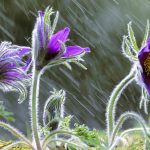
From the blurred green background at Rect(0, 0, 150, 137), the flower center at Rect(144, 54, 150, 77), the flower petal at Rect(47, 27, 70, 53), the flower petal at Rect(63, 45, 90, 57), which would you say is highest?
the flower petal at Rect(47, 27, 70, 53)

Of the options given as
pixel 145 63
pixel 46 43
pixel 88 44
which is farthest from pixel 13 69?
pixel 88 44

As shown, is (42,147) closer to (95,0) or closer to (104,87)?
(104,87)

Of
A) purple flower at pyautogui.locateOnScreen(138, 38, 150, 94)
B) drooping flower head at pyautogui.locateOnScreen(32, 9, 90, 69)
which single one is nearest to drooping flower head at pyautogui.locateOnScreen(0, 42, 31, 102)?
drooping flower head at pyautogui.locateOnScreen(32, 9, 90, 69)

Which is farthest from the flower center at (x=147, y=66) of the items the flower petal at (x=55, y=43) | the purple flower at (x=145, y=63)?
the flower petal at (x=55, y=43)

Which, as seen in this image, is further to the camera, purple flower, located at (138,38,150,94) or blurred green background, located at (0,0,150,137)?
blurred green background, located at (0,0,150,137)

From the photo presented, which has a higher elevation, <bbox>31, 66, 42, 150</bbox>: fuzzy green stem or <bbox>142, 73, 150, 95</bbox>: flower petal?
<bbox>31, 66, 42, 150</bbox>: fuzzy green stem

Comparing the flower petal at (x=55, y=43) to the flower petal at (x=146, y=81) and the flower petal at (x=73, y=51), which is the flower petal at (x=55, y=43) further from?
the flower petal at (x=146, y=81)

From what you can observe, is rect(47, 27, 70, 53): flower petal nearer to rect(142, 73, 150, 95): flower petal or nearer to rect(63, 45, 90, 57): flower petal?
rect(63, 45, 90, 57): flower petal
